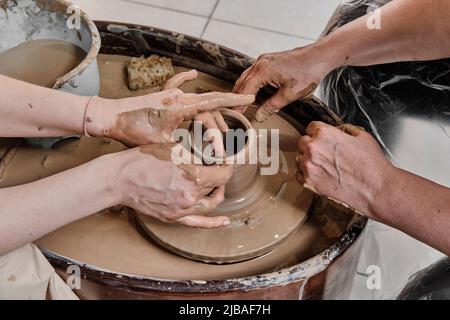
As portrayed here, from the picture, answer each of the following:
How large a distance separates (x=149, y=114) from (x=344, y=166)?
0.48 metres

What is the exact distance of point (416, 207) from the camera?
1.18 meters

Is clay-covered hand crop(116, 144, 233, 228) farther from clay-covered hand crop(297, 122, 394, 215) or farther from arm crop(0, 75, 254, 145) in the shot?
clay-covered hand crop(297, 122, 394, 215)

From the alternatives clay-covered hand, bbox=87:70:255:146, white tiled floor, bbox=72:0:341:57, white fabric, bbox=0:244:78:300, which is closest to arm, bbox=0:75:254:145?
clay-covered hand, bbox=87:70:255:146

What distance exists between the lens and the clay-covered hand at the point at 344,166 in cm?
125

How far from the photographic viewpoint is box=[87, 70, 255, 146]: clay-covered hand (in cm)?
126

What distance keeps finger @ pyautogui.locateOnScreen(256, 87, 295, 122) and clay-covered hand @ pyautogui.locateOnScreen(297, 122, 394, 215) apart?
→ 0.61 feet

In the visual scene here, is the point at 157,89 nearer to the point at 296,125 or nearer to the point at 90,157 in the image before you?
the point at 90,157

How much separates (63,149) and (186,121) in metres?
0.37

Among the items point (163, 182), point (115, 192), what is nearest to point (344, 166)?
point (163, 182)

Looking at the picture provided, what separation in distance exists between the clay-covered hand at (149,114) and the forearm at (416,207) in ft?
1.41

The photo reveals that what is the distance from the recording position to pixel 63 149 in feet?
4.93

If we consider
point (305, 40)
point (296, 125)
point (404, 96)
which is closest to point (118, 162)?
point (296, 125)

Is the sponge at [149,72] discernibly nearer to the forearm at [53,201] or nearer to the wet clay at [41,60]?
the wet clay at [41,60]

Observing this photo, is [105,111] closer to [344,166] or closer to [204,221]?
[204,221]
